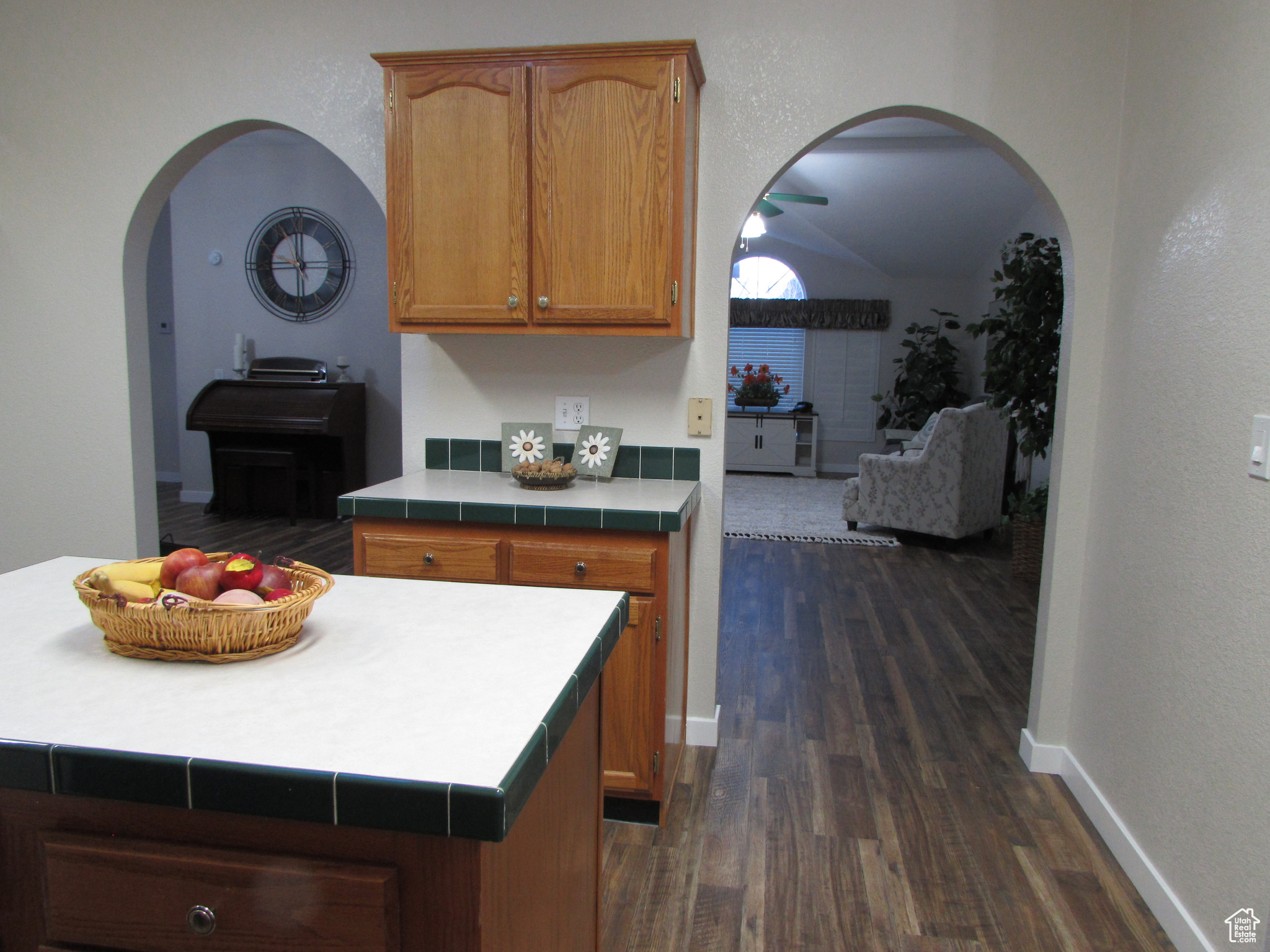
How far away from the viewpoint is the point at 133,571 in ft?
3.59

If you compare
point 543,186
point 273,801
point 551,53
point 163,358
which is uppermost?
point 551,53

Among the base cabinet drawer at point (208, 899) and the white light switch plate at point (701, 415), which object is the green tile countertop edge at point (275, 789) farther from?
the white light switch plate at point (701, 415)

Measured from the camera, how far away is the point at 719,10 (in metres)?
2.44

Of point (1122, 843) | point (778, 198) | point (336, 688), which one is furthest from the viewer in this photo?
point (778, 198)

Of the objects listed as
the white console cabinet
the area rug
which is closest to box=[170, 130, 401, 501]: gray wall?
the area rug

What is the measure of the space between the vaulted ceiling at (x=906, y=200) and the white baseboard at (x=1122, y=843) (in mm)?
3342

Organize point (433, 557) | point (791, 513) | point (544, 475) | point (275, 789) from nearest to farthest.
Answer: point (275, 789), point (433, 557), point (544, 475), point (791, 513)

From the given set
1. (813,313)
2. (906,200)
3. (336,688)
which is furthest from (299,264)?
(336,688)

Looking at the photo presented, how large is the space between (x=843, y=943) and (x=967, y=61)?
2.23m

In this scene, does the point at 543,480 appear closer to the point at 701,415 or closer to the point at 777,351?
the point at 701,415

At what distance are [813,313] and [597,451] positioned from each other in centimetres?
715

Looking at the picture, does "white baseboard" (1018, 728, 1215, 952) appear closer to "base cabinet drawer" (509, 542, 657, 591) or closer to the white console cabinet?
"base cabinet drawer" (509, 542, 657, 591)

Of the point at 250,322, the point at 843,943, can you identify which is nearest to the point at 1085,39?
the point at 843,943

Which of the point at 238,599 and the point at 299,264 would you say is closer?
the point at 238,599
